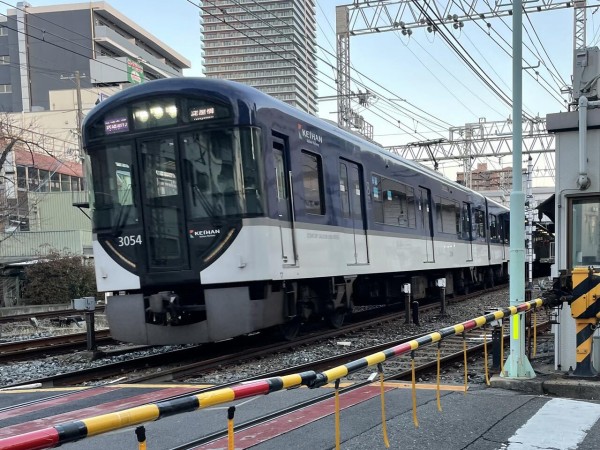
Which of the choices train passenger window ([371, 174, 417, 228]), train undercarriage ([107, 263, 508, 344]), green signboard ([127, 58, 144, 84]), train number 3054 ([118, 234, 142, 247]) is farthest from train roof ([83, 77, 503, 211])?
green signboard ([127, 58, 144, 84])

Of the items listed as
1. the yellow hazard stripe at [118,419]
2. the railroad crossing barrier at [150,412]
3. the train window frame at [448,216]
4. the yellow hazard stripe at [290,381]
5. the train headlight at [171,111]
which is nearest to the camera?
the railroad crossing barrier at [150,412]

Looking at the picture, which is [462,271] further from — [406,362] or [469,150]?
[469,150]

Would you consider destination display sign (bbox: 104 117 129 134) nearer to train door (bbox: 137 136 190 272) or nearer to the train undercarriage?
train door (bbox: 137 136 190 272)

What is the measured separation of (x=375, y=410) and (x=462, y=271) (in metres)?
14.9

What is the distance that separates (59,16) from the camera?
62.1 metres

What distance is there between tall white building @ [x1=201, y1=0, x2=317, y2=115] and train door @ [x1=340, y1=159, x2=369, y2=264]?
95.9 inches

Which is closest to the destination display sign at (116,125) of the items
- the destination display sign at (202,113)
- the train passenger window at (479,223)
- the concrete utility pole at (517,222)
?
the destination display sign at (202,113)

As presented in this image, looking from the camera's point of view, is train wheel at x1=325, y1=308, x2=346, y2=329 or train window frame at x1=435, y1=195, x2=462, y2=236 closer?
train wheel at x1=325, y1=308, x2=346, y2=329

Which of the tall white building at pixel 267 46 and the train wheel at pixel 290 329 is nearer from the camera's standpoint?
the train wheel at pixel 290 329

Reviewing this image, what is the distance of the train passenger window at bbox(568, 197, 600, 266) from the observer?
21.4 ft

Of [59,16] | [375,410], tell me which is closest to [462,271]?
[375,410]

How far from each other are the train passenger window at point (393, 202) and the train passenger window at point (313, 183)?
2234 mm

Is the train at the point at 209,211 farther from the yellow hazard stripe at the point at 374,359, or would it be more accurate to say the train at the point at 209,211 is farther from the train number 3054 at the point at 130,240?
the yellow hazard stripe at the point at 374,359

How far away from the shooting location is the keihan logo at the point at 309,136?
9197mm
